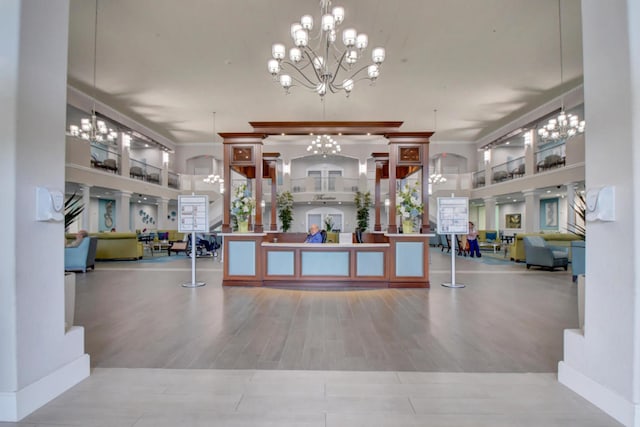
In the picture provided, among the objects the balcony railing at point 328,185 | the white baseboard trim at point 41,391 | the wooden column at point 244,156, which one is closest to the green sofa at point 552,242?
the wooden column at point 244,156

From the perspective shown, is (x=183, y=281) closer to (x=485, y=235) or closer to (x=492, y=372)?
(x=492, y=372)

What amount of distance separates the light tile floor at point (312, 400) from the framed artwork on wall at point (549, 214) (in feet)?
54.4

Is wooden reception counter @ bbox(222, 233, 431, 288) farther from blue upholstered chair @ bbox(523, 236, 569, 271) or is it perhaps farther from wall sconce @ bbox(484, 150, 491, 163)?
wall sconce @ bbox(484, 150, 491, 163)

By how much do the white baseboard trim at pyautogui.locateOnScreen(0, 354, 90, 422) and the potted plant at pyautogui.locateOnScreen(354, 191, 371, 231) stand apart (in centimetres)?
1396

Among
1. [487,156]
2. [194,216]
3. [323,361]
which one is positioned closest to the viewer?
[323,361]

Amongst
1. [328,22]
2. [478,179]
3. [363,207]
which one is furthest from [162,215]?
[478,179]

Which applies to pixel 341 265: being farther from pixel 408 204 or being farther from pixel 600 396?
pixel 600 396

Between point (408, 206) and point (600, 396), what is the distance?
4.03m

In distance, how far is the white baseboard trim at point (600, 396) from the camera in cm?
155

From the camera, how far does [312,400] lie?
6.05 ft

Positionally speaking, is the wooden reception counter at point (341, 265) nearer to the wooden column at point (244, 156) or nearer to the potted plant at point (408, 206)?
the potted plant at point (408, 206)

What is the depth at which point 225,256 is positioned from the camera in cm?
554

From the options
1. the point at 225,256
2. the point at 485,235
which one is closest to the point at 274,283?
the point at 225,256

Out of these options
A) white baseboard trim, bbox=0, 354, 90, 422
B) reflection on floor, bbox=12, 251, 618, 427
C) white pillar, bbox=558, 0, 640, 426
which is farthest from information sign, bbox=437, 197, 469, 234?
white baseboard trim, bbox=0, 354, 90, 422
